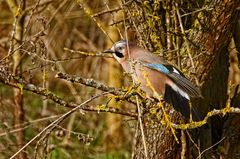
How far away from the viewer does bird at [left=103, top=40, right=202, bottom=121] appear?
170 inches

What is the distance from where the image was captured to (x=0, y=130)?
281 inches

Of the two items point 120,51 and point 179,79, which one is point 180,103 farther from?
point 120,51

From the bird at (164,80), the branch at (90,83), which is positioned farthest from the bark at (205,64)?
the branch at (90,83)

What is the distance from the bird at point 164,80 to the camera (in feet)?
14.1

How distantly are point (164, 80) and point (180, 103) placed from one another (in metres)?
0.41

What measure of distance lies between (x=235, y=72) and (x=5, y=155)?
→ 9.71 feet

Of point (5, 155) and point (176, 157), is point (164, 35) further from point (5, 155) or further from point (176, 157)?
point (5, 155)

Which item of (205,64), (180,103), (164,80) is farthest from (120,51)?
(180,103)

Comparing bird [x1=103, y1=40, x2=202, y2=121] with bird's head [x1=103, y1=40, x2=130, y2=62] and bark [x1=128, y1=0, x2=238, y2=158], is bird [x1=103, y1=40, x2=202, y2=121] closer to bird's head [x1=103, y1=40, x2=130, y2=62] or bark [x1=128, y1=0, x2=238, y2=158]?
bird's head [x1=103, y1=40, x2=130, y2=62]

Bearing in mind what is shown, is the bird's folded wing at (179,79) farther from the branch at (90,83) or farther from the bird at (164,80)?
the branch at (90,83)

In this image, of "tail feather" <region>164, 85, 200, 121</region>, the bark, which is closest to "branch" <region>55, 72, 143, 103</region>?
"tail feather" <region>164, 85, 200, 121</region>

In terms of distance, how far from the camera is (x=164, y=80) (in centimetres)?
469

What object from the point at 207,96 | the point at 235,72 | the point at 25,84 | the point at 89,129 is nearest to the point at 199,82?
the point at 207,96

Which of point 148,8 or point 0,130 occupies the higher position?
point 148,8
